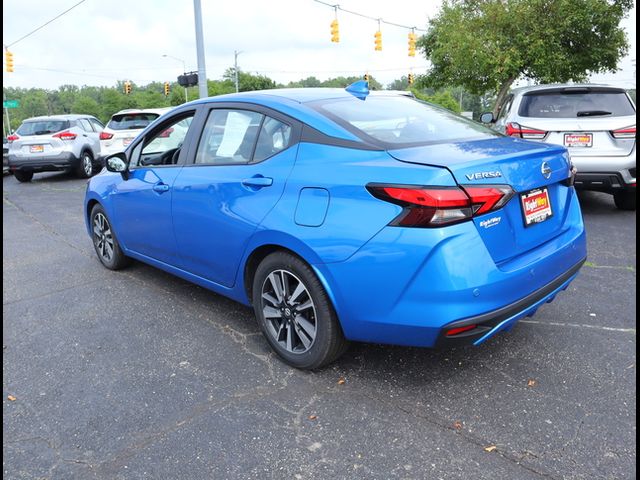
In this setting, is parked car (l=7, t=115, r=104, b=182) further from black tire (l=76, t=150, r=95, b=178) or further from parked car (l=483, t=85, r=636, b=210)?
parked car (l=483, t=85, r=636, b=210)

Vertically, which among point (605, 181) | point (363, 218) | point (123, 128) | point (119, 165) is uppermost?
point (123, 128)

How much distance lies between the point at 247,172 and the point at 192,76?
50.7 feet

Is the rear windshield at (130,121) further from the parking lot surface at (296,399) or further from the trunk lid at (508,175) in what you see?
the trunk lid at (508,175)

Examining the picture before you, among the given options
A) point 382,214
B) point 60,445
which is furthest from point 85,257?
point 382,214

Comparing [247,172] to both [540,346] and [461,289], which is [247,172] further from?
[540,346]

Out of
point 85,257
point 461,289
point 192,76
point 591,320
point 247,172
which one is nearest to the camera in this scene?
point 461,289

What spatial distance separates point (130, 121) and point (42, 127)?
2.26m

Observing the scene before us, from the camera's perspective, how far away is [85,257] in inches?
228

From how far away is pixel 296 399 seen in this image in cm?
284

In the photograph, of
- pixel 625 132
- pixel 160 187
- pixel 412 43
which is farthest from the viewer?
pixel 412 43

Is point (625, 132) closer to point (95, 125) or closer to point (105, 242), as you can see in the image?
point (105, 242)

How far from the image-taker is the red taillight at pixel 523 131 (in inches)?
255

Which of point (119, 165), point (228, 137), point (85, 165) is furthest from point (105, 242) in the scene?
point (85, 165)

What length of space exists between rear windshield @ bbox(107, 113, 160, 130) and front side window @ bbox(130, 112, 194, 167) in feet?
30.8
